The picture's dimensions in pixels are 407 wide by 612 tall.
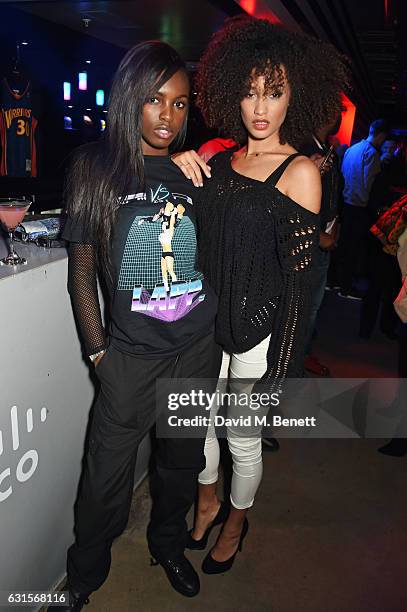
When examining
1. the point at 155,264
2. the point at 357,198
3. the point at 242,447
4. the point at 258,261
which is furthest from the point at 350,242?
the point at 155,264

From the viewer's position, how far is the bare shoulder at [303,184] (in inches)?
58.6

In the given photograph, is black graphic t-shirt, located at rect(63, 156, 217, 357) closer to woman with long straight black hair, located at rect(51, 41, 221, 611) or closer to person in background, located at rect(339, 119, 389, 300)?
woman with long straight black hair, located at rect(51, 41, 221, 611)

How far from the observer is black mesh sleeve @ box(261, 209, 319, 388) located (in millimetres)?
1509

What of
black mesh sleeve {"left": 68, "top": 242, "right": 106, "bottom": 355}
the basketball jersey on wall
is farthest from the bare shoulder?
the basketball jersey on wall

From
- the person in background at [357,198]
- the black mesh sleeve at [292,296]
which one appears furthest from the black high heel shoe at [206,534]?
the person in background at [357,198]

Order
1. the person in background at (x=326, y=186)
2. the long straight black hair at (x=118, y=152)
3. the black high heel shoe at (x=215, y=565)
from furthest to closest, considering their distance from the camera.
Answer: the person in background at (x=326, y=186), the black high heel shoe at (x=215, y=565), the long straight black hair at (x=118, y=152)

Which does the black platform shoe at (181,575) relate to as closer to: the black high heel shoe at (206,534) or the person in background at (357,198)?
the black high heel shoe at (206,534)

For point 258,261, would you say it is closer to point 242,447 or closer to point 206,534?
point 242,447

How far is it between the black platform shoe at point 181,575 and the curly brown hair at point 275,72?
1473 millimetres

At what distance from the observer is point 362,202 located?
5.51 m

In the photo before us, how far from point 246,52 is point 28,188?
2.79 metres

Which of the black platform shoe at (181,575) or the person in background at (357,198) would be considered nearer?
the black platform shoe at (181,575)

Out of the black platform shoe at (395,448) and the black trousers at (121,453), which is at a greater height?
the black trousers at (121,453)

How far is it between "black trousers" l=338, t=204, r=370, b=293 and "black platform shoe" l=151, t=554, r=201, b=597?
432 cm
